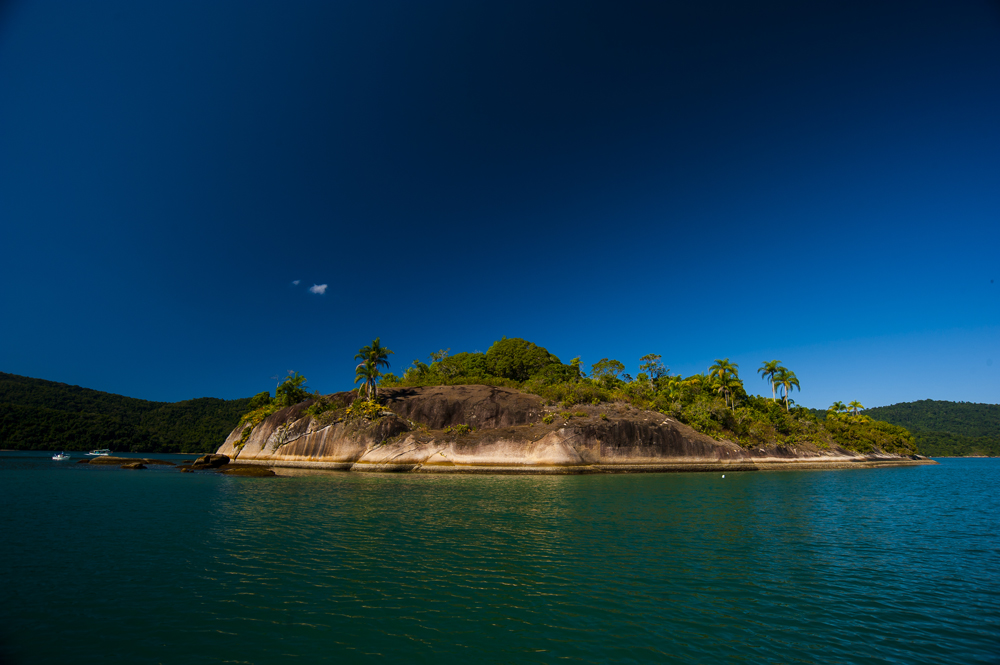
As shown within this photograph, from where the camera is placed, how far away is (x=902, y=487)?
114 feet

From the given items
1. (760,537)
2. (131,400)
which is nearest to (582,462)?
(760,537)

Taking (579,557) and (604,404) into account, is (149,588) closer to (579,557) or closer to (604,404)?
(579,557)

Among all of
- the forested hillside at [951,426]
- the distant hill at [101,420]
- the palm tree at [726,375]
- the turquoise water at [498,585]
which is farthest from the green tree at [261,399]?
the forested hillside at [951,426]

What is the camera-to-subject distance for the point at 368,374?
6319 cm

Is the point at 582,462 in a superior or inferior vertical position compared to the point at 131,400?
inferior

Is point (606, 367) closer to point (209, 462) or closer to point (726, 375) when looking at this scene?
point (726, 375)

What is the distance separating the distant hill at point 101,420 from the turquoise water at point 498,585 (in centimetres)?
11209

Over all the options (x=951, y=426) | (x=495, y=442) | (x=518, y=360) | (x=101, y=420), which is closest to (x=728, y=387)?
(x=518, y=360)

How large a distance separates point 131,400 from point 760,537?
194148 mm

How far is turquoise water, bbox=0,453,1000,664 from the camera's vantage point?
795cm

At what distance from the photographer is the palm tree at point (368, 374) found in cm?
6303

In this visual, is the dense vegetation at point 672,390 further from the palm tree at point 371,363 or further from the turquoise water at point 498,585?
the turquoise water at point 498,585

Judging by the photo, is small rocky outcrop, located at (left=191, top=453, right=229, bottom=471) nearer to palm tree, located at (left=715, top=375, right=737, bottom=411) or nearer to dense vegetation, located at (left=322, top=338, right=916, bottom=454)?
→ dense vegetation, located at (left=322, top=338, right=916, bottom=454)

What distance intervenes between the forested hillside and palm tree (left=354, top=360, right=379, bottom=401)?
182287 mm
